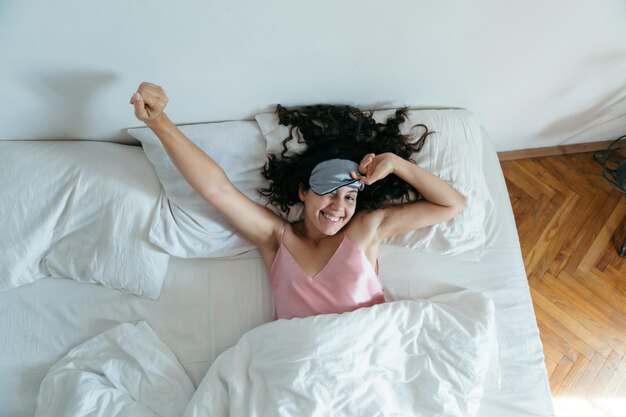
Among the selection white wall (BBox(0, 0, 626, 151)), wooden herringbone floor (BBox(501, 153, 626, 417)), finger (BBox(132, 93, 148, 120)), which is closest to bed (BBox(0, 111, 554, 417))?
white wall (BBox(0, 0, 626, 151))

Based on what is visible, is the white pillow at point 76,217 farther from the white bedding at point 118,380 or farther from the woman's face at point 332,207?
the woman's face at point 332,207

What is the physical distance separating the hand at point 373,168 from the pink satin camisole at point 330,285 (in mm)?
198

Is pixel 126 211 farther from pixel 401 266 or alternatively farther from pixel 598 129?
pixel 598 129

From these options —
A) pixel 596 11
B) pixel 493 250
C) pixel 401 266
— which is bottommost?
pixel 401 266

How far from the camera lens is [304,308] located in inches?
45.3

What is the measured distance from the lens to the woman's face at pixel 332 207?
3.53 feet

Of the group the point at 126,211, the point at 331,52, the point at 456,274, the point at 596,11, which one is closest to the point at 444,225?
the point at 456,274

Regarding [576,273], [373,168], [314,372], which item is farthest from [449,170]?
[576,273]

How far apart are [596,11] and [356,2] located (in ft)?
2.12

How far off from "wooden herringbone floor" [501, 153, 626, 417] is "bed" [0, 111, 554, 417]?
1.21ft

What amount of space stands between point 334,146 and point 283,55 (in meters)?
0.27

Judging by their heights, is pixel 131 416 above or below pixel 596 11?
below

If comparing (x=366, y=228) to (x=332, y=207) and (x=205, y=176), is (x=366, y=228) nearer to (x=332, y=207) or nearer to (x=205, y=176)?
(x=332, y=207)

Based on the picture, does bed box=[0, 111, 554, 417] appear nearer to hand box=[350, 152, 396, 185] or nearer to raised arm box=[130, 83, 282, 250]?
raised arm box=[130, 83, 282, 250]
